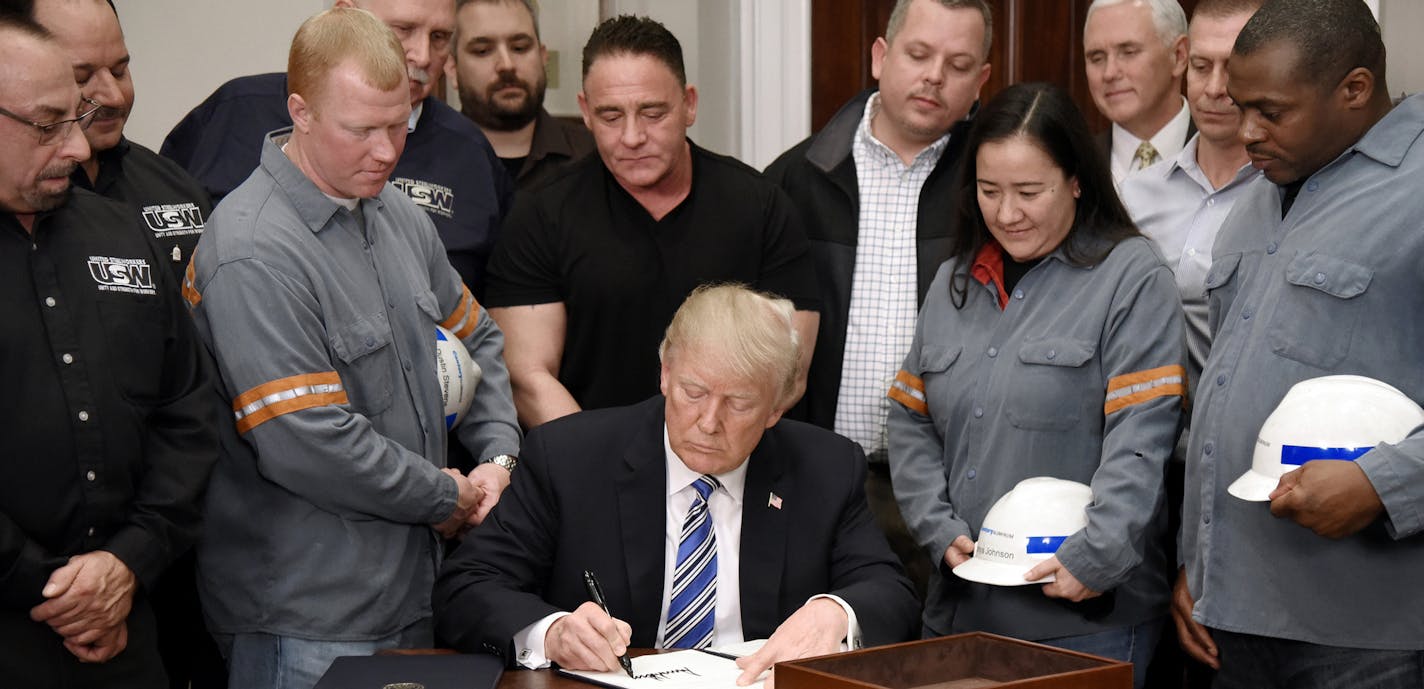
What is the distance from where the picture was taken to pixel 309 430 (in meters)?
2.62

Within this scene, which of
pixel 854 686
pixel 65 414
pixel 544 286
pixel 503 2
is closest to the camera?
pixel 854 686

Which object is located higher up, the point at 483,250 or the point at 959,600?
the point at 483,250

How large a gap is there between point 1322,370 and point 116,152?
7.94 feet

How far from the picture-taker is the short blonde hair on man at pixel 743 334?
2475mm

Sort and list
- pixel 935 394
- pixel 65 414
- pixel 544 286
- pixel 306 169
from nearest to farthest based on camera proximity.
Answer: pixel 65 414 < pixel 306 169 < pixel 935 394 < pixel 544 286

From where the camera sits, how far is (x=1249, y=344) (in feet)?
8.67

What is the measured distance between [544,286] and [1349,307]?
5.65 feet

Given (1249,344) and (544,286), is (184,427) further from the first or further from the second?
(1249,344)

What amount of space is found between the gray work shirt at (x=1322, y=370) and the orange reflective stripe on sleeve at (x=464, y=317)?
1.50 metres

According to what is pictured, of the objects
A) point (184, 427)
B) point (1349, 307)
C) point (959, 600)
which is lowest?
point (959, 600)

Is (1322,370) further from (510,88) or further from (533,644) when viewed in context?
(510,88)

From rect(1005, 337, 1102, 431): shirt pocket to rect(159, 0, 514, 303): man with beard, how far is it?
53.9 inches

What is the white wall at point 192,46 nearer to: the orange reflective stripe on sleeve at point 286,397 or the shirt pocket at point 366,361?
the shirt pocket at point 366,361

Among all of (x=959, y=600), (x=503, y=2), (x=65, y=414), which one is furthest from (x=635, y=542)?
(x=503, y=2)
